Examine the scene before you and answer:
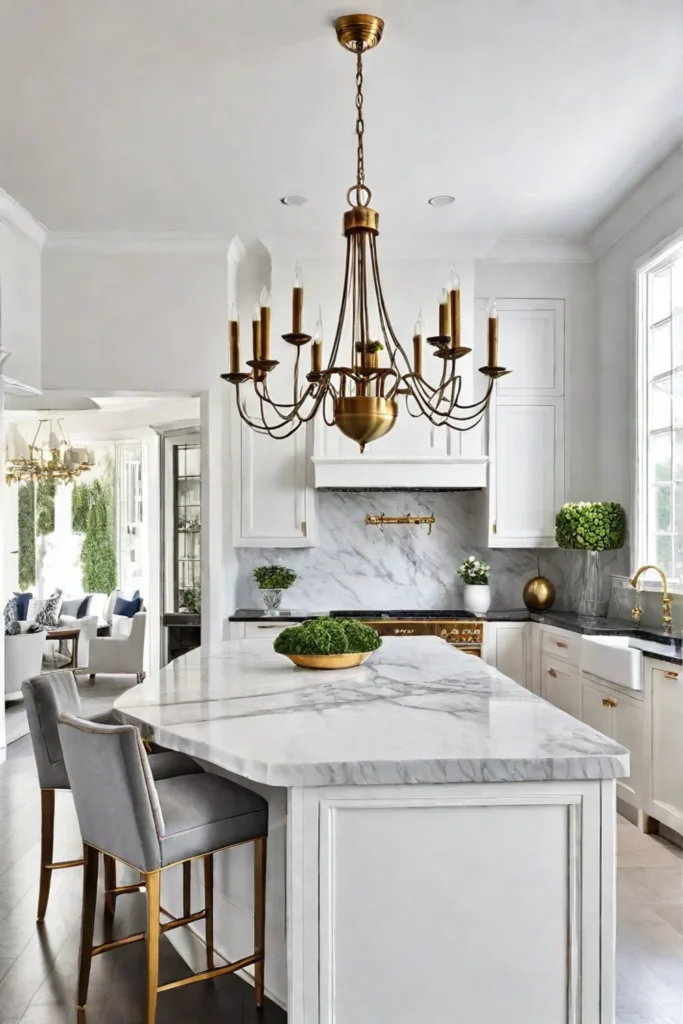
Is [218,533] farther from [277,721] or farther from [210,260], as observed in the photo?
[277,721]

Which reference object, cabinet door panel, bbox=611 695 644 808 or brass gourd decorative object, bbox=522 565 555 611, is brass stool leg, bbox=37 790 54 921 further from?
brass gourd decorative object, bbox=522 565 555 611

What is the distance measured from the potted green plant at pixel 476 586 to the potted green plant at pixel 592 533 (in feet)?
2.01

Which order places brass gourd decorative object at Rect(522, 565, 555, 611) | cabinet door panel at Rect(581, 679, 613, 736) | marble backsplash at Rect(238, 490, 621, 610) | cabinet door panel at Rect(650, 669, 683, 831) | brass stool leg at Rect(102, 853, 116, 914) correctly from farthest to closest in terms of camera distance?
marble backsplash at Rect(238, 490, 621, 610)
brass gourd decorative object at Rect(522, 565, 555, 611)
cabinet door panel at Rect(581, 679, 613, 736)
cabinet door panel at Rect(650, 669, 683, 831)
brass stool leg at Rect(102, 853, 116, 914)

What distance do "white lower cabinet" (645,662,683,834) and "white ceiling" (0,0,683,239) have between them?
2416 millimetres

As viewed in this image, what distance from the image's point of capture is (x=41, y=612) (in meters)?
8.81

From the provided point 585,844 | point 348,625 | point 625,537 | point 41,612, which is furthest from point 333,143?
point 41,612

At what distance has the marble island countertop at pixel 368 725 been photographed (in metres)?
1.94

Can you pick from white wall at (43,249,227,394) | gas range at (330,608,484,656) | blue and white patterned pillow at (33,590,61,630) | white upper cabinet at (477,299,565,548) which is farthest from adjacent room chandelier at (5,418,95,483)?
white upper cabinet at (477,299,565,548)

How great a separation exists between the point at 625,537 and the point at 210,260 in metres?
2.97

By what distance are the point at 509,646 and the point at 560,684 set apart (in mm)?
526

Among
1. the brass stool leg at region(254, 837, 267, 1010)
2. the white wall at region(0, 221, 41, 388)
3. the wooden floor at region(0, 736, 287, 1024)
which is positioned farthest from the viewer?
the white wall at region(0, 221, 41, 388)

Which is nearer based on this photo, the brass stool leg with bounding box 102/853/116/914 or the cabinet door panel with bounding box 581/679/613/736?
the brass stool leg with bounding box 102/853/116/914

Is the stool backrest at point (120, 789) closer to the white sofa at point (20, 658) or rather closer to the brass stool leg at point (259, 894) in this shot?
the brass stool leg at point (259, 894)

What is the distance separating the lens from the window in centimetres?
443
